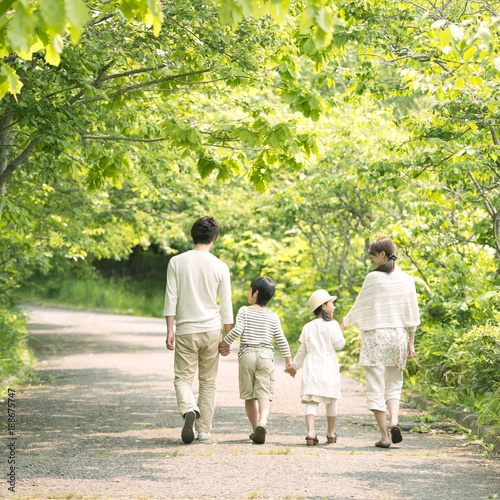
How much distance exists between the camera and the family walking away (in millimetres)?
6410

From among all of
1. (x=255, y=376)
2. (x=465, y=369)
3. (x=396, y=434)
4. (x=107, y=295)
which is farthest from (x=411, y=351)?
(x=107, y=295)

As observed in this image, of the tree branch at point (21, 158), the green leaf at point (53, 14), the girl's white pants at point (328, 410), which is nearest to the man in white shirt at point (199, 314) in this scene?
the girl's white pants at point (328, 410)

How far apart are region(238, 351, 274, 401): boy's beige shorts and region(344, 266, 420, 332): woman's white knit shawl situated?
99cm

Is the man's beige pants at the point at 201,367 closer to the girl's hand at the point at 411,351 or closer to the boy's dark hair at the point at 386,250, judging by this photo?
the boy's dark hair at the point at 386,250

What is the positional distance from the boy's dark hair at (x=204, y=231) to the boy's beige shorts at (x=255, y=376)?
3.67 feet

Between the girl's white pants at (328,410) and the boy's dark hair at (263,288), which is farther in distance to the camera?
the boy's dark hair at (263,288)

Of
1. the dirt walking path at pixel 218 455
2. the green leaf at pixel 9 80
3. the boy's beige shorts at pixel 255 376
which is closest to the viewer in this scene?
the green leaf at pixel 9 80

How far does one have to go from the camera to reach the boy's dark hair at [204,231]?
654 centimetres

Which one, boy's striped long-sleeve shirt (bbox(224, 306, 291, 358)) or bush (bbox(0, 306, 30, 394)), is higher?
boy's striped long-sleeve shirt (bbox(224, 306, 291, 358))

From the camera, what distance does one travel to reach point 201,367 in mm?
6605

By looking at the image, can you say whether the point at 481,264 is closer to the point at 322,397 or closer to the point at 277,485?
the point at 322,397

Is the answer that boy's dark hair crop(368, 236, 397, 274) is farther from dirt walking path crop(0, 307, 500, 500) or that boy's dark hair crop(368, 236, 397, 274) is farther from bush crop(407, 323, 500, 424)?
bush crop(407, 323, 500, 424)

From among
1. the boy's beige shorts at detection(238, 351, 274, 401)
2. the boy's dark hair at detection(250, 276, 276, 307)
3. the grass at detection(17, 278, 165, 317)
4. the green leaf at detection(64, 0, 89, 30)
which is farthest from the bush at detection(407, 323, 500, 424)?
the grass at detection(17, 278, 165, 317)

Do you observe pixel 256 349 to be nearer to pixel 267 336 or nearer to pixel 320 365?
pixel 267 336
